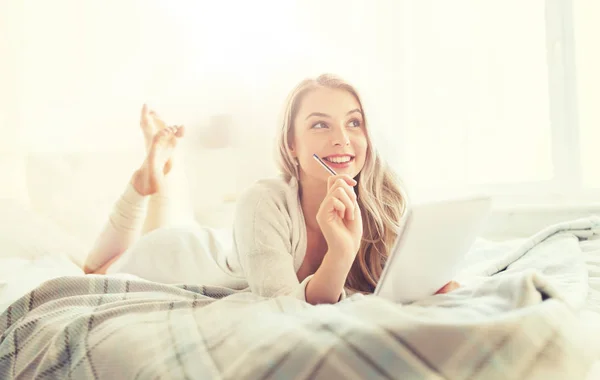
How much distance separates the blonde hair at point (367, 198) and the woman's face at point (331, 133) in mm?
20

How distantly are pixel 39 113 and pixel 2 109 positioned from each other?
112 millimetres

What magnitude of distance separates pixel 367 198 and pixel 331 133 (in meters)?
0.15

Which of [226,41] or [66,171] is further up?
[226,41]

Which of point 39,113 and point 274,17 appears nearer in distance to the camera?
point 39,113

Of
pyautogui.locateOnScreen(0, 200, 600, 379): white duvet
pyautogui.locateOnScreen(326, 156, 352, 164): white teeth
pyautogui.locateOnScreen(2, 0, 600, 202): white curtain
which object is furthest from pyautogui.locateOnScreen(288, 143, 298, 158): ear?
pyautogui.locateOnScreen(2, 0, 600, 202): white curtain

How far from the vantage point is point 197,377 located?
425mm

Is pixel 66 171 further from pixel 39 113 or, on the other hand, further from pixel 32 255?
pixel 32 255

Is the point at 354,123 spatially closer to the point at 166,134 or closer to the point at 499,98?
the point at 166,134

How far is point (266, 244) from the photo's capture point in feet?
2.74

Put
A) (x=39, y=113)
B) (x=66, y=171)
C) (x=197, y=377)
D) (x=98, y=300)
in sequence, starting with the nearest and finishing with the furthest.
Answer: (x=197, y=377) < (x=98, y=300) < (x=66, y=171) < (x=39, y=113)

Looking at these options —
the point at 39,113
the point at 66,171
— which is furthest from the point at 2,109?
the point at 66,171

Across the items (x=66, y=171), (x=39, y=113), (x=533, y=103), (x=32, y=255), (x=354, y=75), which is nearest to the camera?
(x=32, y=255)

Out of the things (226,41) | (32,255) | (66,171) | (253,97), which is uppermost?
(226,41)

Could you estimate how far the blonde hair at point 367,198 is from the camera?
988 millimetres
